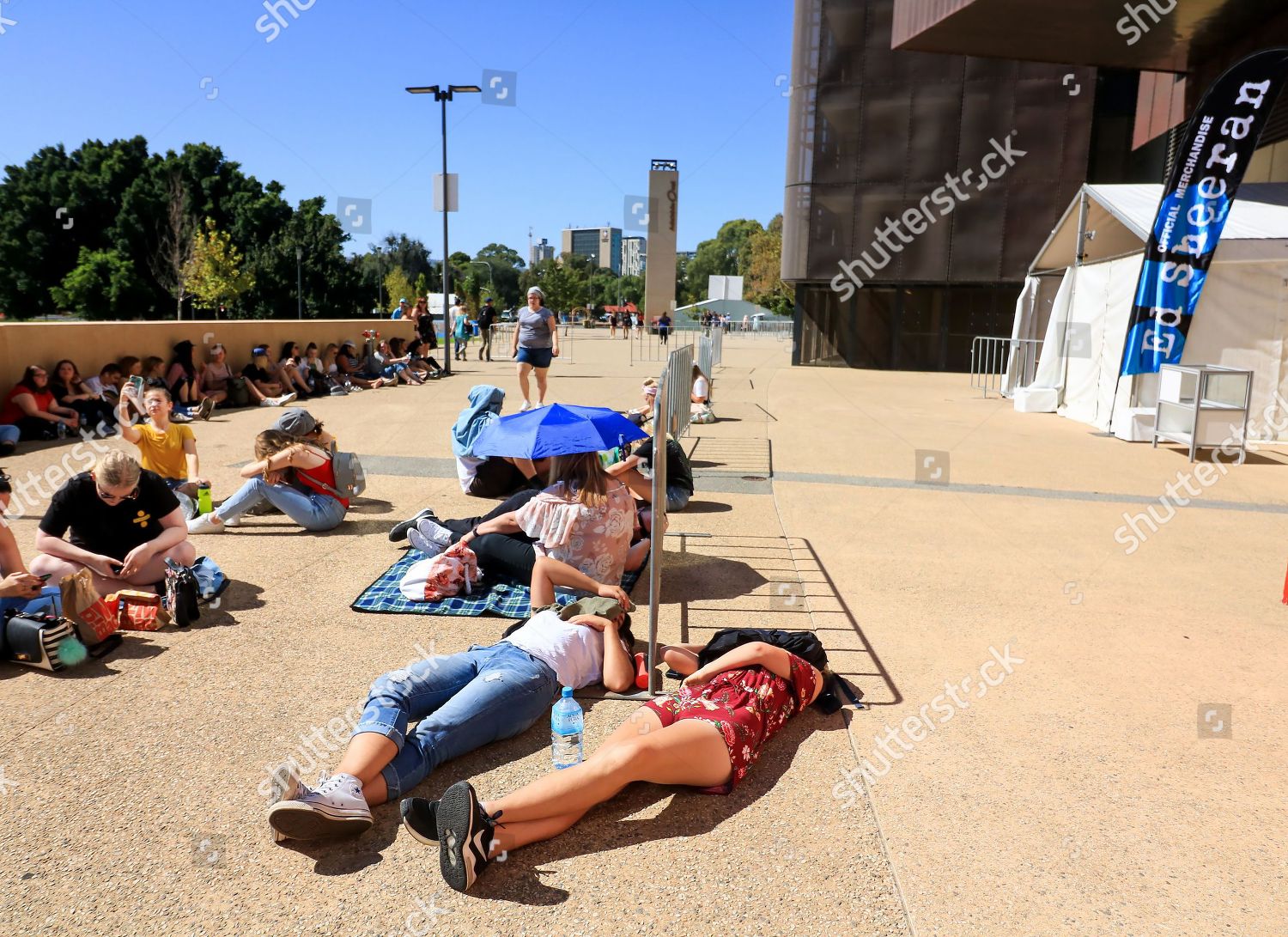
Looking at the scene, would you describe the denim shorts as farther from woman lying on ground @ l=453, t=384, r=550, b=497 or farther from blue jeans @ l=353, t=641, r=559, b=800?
blue jeans @ l=353, t=641, r=559, b=800

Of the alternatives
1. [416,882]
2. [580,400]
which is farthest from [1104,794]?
[580,400]

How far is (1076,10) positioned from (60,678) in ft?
62.3

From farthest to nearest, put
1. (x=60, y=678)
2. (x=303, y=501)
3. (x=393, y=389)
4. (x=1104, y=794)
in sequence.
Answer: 1. (x=393, y=389)
2. (x=303, y=501)
3. (x=60, y=678)
4. (x=1104, y=794)

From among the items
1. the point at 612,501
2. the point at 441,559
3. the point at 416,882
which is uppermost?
the point at 612,501

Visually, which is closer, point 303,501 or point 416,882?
point 416,882

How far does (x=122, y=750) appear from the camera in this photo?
3.65 m

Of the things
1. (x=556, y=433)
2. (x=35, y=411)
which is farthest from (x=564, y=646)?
(x=35, y=411)

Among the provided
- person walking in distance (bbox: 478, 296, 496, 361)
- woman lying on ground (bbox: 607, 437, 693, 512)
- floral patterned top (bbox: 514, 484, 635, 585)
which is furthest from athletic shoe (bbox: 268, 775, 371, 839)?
person walking in distance (bbox: 478, 296, 496, 361)

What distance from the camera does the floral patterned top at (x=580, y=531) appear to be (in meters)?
4.96

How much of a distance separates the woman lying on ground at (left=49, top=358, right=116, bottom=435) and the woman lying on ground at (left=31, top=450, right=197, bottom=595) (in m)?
7.79

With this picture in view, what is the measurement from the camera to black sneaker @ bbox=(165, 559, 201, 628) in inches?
196

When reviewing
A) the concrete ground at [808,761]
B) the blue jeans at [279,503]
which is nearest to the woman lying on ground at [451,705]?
the concrete ground at [808,761]

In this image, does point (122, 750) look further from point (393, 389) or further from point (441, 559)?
point (393, 389)

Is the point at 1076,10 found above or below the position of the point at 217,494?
above
